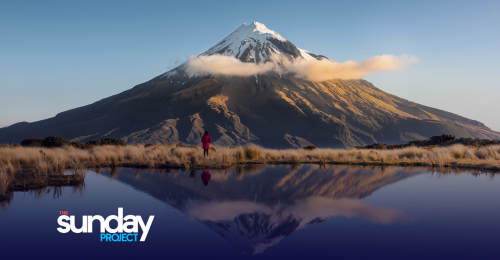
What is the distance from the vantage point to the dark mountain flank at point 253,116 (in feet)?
378

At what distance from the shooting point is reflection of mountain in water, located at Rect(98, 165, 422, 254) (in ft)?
17.2

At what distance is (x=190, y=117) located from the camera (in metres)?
120

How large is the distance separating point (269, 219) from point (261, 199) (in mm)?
1534

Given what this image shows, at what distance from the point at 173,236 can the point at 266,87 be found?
149024 mm

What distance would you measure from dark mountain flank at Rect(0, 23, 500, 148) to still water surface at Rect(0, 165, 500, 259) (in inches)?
3641

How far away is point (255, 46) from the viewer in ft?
592

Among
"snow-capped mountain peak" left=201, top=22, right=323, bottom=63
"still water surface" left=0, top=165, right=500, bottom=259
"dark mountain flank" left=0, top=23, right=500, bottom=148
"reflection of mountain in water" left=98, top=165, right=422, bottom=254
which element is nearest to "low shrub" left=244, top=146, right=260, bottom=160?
"reflection of mountain in water" left=98, top=165, right=422, bottom=254

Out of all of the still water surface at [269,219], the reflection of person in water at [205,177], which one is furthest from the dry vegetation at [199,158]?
the still water surface at [269,219]

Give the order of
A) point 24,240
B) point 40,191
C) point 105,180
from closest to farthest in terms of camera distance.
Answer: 1. point 24,240
2. point 40,191
3. point 105,180

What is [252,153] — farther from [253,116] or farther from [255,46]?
[255,46]

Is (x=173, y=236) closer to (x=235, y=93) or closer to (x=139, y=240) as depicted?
(x=139, y=240)

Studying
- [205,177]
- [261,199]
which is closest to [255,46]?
[205,177]

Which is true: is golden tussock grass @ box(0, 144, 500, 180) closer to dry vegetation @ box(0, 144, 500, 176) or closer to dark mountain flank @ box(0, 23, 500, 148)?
dry vegetation @ box(0, 144, 500, 176)

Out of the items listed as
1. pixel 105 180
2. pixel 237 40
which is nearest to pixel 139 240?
pixel 105 180
